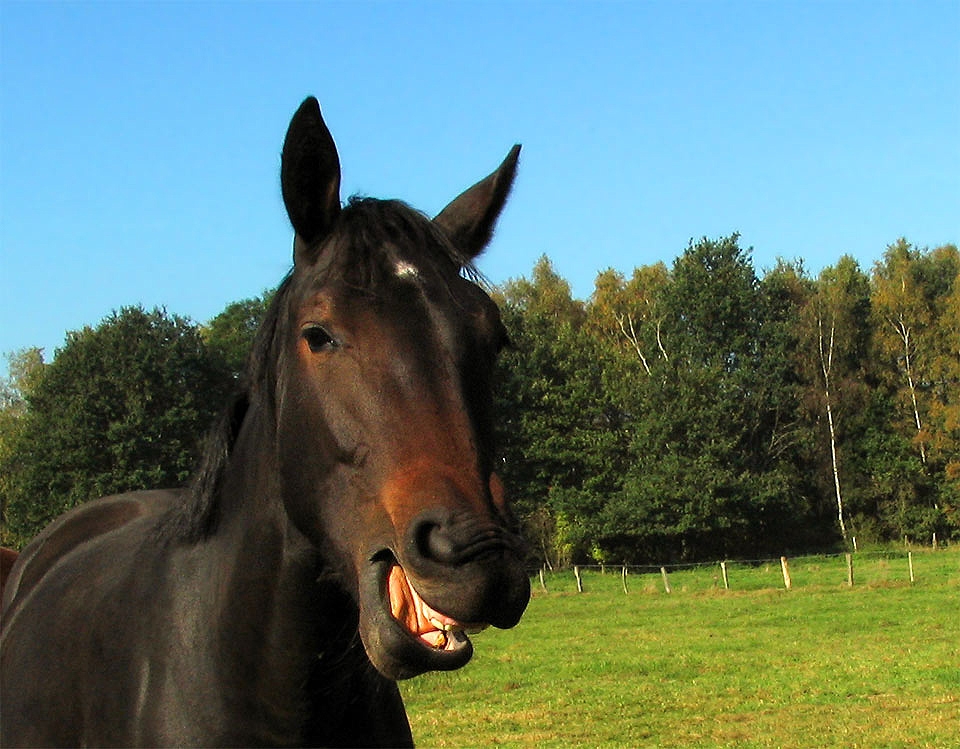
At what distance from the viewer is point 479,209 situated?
2.82 meters

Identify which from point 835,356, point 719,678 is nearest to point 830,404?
point 835,356

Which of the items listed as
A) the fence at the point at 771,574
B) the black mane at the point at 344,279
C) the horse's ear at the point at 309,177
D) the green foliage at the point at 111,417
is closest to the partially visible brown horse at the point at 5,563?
the black mane at the point at 344,279

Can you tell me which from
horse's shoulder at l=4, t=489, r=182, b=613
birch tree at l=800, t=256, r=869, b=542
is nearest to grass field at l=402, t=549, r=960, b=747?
horse's shoulder at l=4, t=489, r=182, b=613

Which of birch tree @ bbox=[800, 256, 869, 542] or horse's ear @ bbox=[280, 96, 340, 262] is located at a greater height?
birch tree @ bbox=[800, 256, 869, 542]

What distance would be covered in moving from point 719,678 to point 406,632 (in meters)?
11.9

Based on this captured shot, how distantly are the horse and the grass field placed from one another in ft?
23.6

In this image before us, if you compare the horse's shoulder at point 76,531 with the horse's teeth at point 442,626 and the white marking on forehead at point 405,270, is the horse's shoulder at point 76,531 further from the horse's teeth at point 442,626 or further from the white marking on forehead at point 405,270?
the horse's teeth at point 442,626

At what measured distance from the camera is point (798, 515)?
4241 centimetres

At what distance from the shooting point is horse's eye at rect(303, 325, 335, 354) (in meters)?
2.36

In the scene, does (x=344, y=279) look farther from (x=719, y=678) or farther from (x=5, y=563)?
(x=719, y=678)

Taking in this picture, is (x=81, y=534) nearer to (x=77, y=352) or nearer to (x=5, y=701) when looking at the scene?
(x=5, y=701)

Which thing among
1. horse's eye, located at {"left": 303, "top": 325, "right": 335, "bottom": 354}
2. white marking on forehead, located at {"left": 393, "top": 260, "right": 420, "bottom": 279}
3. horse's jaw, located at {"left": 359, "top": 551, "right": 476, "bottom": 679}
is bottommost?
horse's jaw, located at {"left": 359, "top": 551, "right": 476, "bottom": 679}

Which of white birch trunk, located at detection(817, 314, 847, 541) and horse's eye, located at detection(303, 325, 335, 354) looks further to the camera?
white birch trunk, located at detection(817, 314, 847, 541)

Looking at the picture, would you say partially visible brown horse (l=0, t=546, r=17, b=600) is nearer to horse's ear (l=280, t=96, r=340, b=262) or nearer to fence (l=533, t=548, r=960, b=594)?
horse's ear (l=280, t=96, r=340, b=262)
